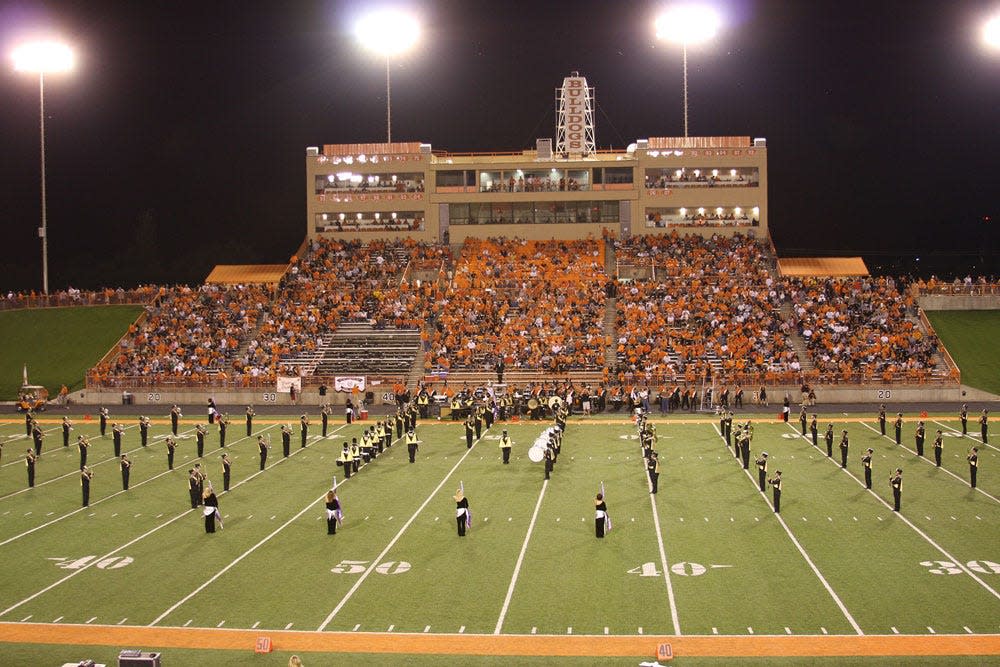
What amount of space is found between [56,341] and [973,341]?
3629cm

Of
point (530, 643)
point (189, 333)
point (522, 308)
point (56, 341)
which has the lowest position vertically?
point (530, 643)

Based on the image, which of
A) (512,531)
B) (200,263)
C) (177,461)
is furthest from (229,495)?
(200,263)

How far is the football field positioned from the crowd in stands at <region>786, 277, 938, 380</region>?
939 centimetres

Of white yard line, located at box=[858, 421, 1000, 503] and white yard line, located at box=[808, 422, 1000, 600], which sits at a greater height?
white yard line, located at box=[858, 421, 1000, 503]

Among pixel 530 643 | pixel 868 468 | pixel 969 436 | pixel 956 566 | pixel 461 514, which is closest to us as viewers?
pixel 530 643

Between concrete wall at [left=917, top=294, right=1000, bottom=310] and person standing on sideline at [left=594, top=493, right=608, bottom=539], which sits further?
concrete wall at [left=917, top=294, right=1000, bottom=310]

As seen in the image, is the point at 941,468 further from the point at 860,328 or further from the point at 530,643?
the point at 860,328

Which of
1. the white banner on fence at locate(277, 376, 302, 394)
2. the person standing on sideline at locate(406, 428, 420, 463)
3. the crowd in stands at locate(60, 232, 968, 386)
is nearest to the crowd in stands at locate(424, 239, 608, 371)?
the crowd in stands at locate(60, 232, 968, 386)

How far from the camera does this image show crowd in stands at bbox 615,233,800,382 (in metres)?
33.3

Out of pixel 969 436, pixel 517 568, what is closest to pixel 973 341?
pixel 969 436

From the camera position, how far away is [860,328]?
1364 inches

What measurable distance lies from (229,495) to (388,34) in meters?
29.8

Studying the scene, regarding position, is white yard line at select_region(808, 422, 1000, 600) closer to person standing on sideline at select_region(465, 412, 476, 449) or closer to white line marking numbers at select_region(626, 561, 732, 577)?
white line marking numbers at select_region(626, 561, 732, 577)

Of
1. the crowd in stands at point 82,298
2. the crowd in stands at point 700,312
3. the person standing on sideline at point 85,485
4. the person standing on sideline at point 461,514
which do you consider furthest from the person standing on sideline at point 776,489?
the crowd in stands at point 82,298
